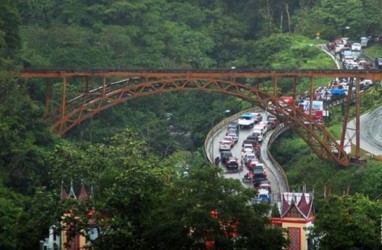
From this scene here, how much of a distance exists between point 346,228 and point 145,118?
42946 mm

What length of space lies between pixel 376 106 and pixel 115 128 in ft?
53.1

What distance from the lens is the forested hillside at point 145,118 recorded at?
6988 centimetres

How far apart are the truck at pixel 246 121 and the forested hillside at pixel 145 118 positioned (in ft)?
11.3

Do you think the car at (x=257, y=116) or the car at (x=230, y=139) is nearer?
the car at (x=230, y=139)

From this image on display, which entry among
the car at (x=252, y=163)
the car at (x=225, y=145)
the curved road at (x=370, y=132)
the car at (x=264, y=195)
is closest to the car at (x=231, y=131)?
the car at (x=225, y=145)

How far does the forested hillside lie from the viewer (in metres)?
69.9

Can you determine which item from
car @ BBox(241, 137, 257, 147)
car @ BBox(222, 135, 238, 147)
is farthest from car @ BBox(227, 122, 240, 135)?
car @ BBox(241, 137, 257, 147)

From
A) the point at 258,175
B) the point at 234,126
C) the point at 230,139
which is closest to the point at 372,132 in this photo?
the point at 230,139

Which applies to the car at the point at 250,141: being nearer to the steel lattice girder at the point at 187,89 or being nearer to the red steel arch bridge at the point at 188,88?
the steel lattice girder at the point at 187,89

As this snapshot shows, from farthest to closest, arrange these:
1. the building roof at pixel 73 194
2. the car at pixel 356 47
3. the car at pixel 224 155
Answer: the car at pixel 356 47 → the car at pixel 224 155 → the building roof at pixel 73 194

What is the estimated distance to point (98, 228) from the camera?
231 ft

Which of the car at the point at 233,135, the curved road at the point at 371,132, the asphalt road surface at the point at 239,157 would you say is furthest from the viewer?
the car at the point at 233,135

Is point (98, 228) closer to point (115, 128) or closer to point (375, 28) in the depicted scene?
point (115, 128)

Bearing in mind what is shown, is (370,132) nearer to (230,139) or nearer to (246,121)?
(230,139)
